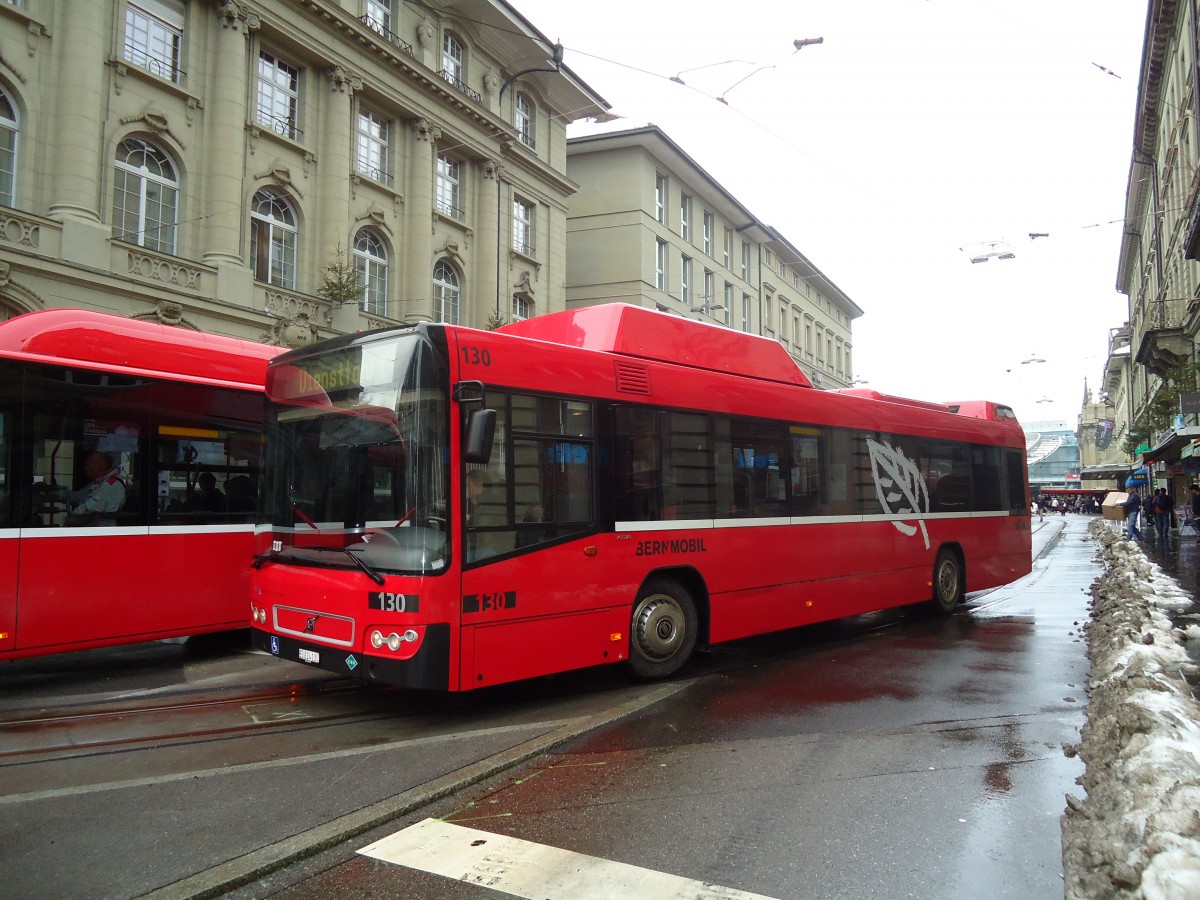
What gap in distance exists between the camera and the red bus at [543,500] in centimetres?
572

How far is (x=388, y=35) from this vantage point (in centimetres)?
2358

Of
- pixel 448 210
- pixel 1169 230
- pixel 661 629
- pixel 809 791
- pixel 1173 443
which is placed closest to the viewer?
pixel 809 791

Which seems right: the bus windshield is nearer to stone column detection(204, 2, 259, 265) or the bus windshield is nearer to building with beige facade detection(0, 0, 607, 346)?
building with beige facade detection(0, 0, 607, 346)

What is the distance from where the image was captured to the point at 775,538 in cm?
858

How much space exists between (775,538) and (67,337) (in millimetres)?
6993

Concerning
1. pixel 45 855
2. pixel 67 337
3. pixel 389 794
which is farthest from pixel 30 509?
pixel 389 794

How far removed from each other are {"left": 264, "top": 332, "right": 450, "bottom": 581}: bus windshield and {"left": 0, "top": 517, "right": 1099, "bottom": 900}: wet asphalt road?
1.31 metres

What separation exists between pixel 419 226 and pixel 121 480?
59.2ft

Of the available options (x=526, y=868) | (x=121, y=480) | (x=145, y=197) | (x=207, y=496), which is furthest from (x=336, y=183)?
(x=526, y=868)

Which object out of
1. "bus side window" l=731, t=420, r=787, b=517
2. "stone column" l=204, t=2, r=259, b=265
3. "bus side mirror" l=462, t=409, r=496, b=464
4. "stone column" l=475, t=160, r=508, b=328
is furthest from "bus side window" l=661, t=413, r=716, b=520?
"stone column" l=475, t=160, r=508, b=328

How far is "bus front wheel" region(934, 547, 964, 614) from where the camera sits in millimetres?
11645

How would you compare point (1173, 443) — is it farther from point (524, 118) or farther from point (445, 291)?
point (524, 118)

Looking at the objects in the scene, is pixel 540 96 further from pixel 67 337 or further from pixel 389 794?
pixel 389 794

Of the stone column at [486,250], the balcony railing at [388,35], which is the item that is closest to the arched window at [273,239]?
the balcony railing at [388,35]
